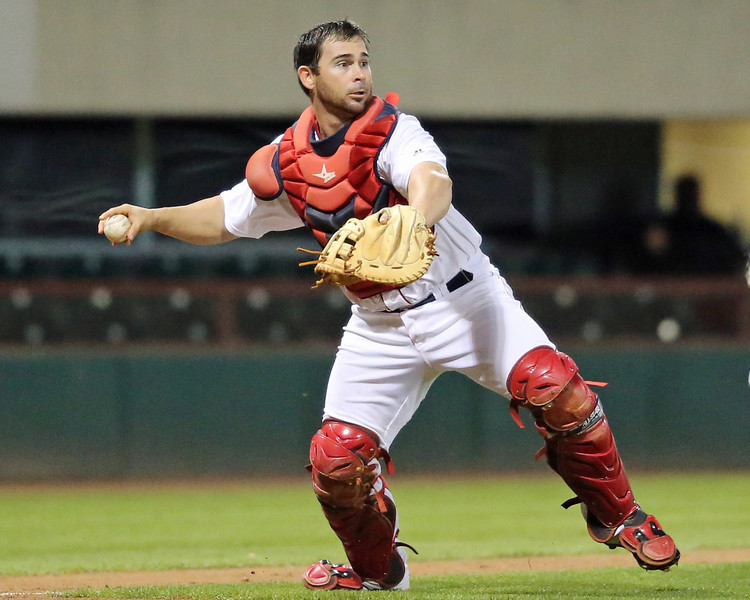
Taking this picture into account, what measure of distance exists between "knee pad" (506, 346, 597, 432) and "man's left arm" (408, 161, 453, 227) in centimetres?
60

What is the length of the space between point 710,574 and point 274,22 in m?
7.81

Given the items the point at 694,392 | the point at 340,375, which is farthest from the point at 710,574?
the point at 694,392

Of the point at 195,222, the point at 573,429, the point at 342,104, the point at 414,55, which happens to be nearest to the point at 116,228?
the point at 195,222

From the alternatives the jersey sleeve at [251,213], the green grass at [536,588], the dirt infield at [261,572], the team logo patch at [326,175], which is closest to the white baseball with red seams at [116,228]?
the jersey sleeve at [251,213]

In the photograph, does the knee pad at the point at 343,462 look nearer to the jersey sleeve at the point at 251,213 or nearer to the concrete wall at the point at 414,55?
the jersey sleeve at the point at 251,213

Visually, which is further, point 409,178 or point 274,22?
point 274,22

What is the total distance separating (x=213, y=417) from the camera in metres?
9.81

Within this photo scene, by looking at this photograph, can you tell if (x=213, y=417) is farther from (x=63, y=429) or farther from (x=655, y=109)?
(x=655, y=109)

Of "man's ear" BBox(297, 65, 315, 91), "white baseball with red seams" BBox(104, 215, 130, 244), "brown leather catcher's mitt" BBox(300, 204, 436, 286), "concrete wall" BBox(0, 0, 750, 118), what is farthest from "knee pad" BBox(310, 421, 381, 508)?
"concrete wall" BBox(0, 0, 750, 118)

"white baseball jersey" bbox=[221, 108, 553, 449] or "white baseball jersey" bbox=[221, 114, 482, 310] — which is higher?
"white baseball jersey" bbox=[221, 114, 482, 310]

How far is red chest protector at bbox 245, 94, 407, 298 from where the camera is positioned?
4102mm

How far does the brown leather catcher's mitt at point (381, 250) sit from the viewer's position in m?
3.62

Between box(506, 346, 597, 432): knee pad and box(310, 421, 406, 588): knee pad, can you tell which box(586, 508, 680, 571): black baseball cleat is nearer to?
box(506, 346, 597, 432): knee pad

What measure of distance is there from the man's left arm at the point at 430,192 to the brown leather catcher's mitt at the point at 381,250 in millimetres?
80
